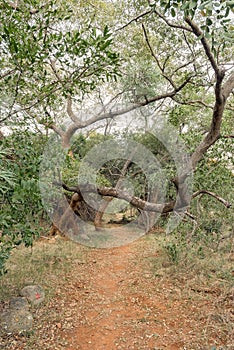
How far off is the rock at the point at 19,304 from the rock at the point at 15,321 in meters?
0.06

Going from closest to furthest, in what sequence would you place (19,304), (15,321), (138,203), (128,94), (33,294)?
(15,321), (19,304), (33,294), (138,203), (128,94)

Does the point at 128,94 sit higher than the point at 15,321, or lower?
higher

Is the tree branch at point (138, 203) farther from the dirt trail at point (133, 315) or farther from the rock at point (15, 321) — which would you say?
the rock at point (15, 321)

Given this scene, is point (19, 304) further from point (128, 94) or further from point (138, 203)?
point (128, 94)

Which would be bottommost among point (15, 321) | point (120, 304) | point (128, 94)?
point (15, 321)

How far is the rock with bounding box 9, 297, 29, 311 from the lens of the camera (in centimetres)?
333

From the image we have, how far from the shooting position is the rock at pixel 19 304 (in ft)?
10.9

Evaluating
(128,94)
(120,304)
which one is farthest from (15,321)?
(128,94)

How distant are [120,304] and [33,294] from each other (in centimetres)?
117

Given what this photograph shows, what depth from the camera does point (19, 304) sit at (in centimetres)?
341

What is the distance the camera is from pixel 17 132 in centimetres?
297

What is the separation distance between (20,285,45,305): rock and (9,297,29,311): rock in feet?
0.33

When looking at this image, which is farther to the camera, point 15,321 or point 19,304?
point 19,304

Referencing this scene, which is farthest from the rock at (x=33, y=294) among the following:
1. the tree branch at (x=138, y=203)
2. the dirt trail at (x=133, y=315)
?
the tree branch at (x=138, y=203)
